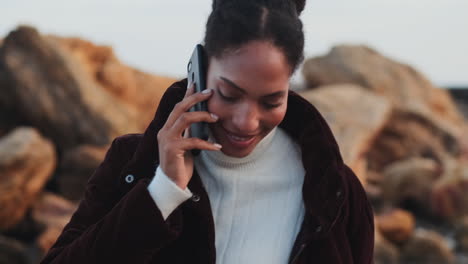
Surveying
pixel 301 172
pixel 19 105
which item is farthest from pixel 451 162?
pixel 301 172

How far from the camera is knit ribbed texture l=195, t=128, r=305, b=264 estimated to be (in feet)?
5.80

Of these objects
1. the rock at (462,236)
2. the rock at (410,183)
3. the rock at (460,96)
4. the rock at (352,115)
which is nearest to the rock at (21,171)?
the rock at (352,115)

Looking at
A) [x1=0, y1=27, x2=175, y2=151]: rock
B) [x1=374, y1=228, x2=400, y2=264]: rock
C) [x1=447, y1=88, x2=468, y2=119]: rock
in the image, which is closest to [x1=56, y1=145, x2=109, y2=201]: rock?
[x1=0, y1=27, x2=175, y2=151]: rock

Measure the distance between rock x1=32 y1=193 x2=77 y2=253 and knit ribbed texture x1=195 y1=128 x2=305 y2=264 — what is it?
4874mm

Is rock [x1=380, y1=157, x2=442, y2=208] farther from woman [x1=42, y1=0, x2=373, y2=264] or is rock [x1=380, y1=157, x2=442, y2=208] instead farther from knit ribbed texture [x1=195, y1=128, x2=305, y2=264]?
knit ribbed texture [x1=195, y1=128, x2=305, y2=264]

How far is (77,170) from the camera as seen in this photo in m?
7.25

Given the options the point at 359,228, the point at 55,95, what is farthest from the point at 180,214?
the point at 55,95

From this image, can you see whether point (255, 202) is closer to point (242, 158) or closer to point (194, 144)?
point (242, 158)

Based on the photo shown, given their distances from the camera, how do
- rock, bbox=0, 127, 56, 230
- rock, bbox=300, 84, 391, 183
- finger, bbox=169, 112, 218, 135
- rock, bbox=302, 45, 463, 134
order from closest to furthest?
finger, bbox=169, 112, 218, 135, rock, bbox=0, 127, 56, 230, rock, bbox=300, 84, 391, 183, rock, bbox=302, 45, 463, 134

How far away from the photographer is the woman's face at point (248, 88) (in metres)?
1.61

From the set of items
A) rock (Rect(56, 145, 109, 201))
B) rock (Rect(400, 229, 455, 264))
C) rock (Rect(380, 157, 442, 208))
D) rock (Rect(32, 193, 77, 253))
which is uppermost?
rock (Rect(56, 145, 109, 201))

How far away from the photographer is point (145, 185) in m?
1.62

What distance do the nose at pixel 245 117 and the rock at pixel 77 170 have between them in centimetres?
572

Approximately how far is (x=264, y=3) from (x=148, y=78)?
25.4 feet
